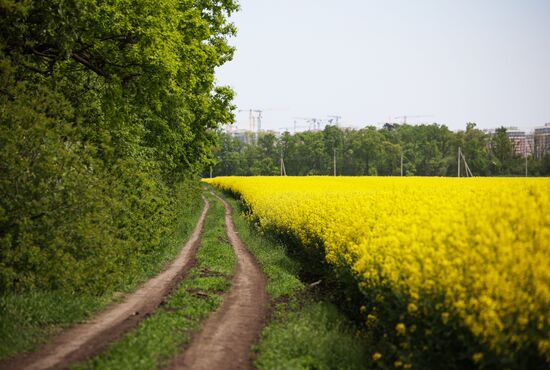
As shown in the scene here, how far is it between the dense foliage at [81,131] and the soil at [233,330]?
362cm

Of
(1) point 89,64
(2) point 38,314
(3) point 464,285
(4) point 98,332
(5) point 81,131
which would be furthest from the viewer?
(1) point 89,64

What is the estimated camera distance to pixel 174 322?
12.6 metres

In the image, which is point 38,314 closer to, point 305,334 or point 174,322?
point 174,322

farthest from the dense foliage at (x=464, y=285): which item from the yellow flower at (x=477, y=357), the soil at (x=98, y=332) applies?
the soil at (x=98, y=332)

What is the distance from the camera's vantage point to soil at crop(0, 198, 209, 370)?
32.7 feet

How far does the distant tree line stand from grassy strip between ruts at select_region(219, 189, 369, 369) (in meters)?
85.7

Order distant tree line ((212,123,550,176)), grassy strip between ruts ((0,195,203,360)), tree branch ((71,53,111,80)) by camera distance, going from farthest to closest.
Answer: distant tree line ((212,123,550,176)), tree branch ((71,53,111,80)), grassy strip between ruts ((0,195,203,360))

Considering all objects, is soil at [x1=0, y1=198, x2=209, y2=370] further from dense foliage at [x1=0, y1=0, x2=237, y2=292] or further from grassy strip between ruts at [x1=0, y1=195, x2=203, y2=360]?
dense foliage at [x1=0, y1=0, x2=237, y2=292]

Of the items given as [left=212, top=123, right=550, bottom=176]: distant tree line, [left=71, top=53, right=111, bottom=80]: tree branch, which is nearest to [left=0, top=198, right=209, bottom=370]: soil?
[left=71, top=53, right=111, bottom=80]: tree branch

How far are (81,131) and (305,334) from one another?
29.1ft

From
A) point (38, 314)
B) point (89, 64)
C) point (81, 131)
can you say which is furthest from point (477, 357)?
point (89, 64)

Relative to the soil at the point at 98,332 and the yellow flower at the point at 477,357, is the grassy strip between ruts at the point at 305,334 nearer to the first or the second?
the yellow flower at the point at 477,357

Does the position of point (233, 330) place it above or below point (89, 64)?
below

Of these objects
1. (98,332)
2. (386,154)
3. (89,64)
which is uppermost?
(386,154)
